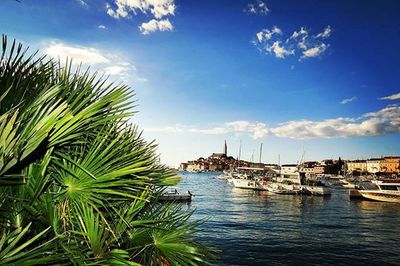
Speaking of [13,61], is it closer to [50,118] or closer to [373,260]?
[50,118]

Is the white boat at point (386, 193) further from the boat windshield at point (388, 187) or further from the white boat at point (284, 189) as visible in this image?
the white boat at point (284, 189)

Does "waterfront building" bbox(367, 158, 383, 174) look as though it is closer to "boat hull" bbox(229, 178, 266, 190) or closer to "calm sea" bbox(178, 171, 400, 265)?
"boat hull" bbox(229, 178, 266, 190)

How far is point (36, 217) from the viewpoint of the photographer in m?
2.90

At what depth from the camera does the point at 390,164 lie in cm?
16838

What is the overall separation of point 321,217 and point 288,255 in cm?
1765

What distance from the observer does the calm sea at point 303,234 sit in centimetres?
2095

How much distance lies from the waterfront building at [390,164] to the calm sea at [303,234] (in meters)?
142

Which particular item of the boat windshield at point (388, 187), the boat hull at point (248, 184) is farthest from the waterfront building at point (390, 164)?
the boat windshield at point (388, 187)

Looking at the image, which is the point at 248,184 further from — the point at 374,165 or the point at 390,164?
the point at 374,165

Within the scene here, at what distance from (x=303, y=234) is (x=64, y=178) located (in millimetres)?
27993

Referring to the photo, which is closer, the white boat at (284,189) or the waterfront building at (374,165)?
the white boat at (284,189)

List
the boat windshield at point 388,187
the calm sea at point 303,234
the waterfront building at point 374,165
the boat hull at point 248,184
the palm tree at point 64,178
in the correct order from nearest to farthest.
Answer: the palm tree at point 64,178, the calm sea at point 303,234, the boat windshield at point 388,187, the boat hull at point 248,184, the waterfront building at point 374,165

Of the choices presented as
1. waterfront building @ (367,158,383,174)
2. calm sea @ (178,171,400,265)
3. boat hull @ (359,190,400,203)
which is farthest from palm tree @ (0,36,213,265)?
waterfront building @ (367,158,383,174)

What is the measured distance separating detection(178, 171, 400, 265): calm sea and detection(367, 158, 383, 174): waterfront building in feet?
478
